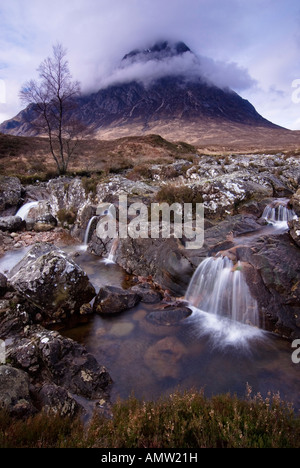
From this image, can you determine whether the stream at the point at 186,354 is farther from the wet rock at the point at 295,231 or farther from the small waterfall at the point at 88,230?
the small waterfall at the point at 88,230

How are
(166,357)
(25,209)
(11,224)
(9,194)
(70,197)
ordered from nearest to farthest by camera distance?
(166,357)
(11,224)
(70,197)
(25,209)
(9,194)

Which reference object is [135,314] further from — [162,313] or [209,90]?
[209,90]

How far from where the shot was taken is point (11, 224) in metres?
15.7

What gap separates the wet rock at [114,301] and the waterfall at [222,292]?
191 centimetres

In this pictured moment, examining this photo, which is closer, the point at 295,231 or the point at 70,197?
the point at 295,231

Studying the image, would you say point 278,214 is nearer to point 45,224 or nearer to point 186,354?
point 186,354

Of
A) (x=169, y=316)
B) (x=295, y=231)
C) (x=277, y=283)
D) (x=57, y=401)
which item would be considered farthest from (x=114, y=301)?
(x=295, y=231)

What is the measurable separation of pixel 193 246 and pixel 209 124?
118492mm

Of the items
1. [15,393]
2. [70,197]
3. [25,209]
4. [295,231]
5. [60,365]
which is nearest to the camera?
[15,393]

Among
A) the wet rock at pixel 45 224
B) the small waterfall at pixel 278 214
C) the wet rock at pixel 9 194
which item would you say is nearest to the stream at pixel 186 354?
the small waterfall at pixel 278 214

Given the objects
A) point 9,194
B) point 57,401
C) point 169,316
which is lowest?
point 169,316

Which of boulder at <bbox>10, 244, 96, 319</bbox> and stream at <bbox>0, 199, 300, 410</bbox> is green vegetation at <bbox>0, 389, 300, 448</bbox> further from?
boulder at <bbox>10, 244, 96, 319</bbox>

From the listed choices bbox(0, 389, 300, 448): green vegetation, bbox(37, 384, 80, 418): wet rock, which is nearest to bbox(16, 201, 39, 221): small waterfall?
bbox(37, 384, 80, 418): wet rock

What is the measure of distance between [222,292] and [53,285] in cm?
510
